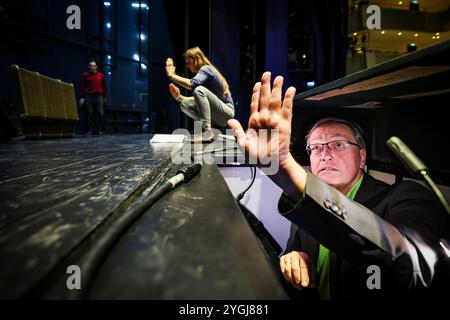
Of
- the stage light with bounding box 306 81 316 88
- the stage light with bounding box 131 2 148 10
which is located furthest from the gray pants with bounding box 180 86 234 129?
the stage light with bounding box 131 2 148 10

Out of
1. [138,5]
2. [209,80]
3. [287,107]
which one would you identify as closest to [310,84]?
[209,80]

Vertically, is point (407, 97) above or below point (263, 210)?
above

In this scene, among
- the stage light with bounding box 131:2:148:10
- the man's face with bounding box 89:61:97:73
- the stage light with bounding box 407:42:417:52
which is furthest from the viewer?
the stage light with bounding box 131:2:148:10

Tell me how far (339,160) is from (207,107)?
141 centimetres

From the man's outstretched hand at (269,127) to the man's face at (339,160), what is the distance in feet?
2.14

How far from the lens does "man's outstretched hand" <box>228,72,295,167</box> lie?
25.4 inches

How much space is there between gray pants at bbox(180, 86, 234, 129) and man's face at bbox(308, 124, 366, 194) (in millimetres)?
1264

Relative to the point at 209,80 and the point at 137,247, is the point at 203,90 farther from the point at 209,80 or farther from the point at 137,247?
the point at 137,247

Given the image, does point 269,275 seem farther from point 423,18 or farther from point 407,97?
point 423,18

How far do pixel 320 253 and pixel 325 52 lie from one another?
14.4ft

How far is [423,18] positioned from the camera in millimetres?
4059

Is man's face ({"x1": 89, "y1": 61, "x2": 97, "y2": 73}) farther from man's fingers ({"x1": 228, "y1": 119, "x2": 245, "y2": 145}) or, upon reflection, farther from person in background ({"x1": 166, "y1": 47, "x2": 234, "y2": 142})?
man's fingers ({"x1": 228, "y1": 119, "x2": 245, "y2": 145})

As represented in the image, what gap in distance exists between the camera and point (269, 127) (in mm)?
657

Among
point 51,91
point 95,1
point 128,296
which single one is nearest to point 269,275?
point 128,296
